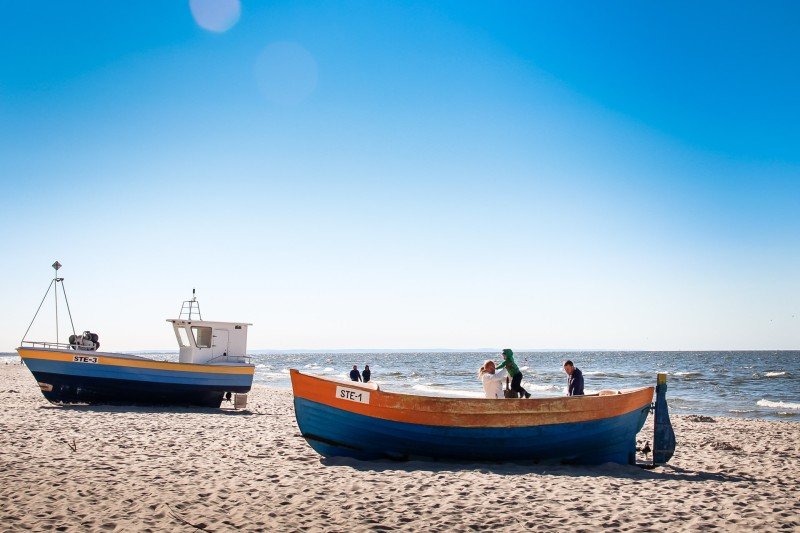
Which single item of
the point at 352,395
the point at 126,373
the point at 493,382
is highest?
the point at 493,382

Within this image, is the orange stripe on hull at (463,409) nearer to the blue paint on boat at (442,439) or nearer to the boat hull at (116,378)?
the blue paint on boat at (442,439)

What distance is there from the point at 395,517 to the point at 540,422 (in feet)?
12.8

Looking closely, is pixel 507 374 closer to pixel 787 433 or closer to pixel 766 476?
pixel 766 476

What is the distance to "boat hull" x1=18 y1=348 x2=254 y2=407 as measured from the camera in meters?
18.0

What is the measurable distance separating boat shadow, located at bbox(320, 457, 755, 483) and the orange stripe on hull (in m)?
0.73

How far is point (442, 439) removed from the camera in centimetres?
956

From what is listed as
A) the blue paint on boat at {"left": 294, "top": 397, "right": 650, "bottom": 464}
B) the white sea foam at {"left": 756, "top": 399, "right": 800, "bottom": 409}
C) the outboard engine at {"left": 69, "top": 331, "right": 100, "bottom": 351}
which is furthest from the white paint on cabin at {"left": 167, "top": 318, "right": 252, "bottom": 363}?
the white sea foam at {"left": 756, "top": 399, "right": 800, "bottom": 409}

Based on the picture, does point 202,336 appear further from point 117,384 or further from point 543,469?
point 543,469

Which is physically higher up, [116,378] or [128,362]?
[128,362]

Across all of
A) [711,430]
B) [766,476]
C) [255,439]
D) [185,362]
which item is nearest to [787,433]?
[711,430]

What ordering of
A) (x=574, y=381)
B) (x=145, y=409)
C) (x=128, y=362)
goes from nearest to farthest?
1. (x=574, y=381)
2. (x=145, y=409)
3. (x=128, y=362)

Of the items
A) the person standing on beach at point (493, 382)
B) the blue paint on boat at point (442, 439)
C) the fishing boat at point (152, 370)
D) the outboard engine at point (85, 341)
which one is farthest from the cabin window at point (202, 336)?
the person standing on beach at point (493, 382)

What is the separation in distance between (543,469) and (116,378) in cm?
1477

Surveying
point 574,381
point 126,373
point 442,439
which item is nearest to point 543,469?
point 442,439
